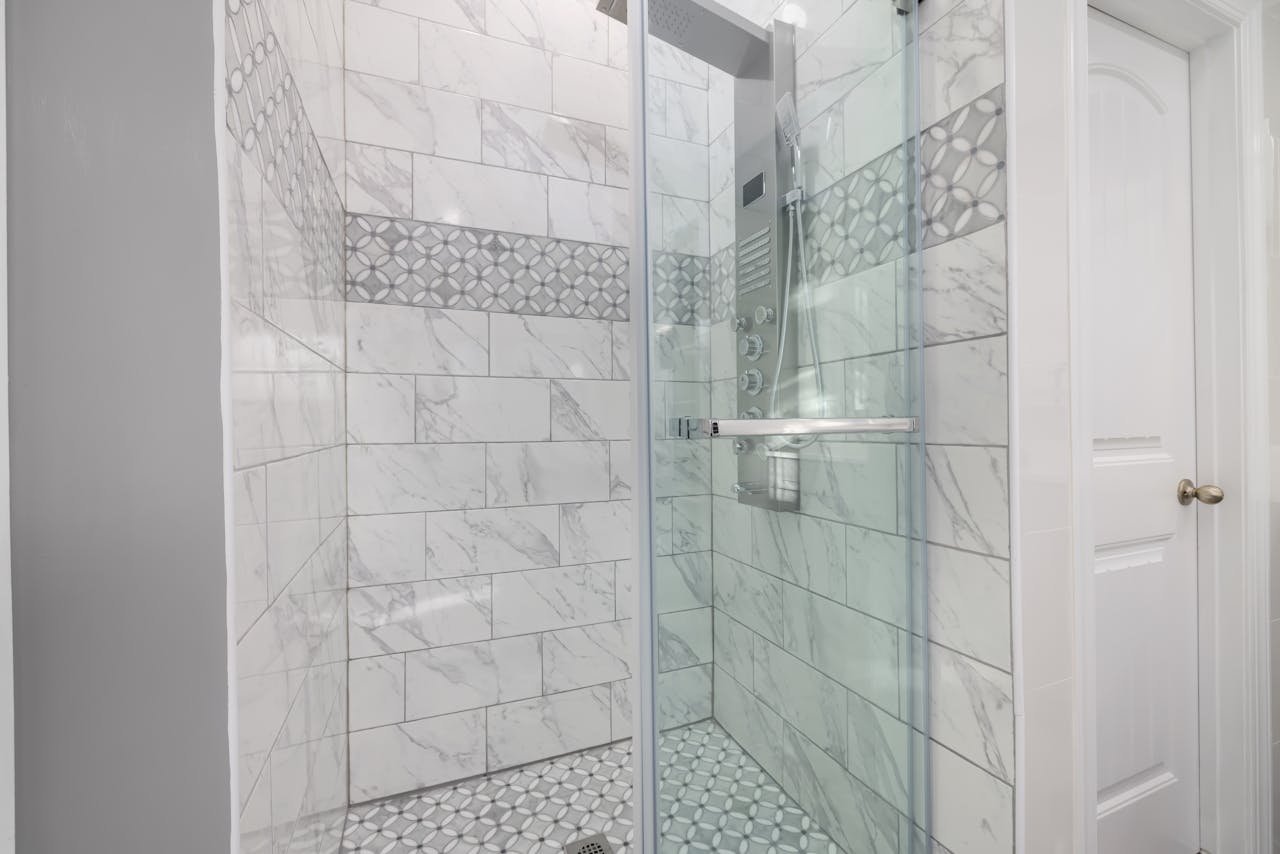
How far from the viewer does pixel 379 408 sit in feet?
4.89

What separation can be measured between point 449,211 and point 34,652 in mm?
1385

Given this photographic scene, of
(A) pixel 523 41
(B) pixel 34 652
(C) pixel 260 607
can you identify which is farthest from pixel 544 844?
(A) pixel 523 41

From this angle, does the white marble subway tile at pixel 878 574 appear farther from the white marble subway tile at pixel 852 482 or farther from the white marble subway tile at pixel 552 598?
the white marble subway tile at pixel 552 598

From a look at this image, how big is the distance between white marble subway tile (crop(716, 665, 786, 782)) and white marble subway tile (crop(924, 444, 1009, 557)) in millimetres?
460

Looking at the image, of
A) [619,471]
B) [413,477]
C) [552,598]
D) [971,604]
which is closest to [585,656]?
[552,598]

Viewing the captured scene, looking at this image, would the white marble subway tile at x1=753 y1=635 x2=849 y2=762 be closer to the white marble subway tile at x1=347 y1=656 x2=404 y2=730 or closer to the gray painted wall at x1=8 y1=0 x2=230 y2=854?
the gray painted wall at x1=8 y1=0 x2=230 y2=854

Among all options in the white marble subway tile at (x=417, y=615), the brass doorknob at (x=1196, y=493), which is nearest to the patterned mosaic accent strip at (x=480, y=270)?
the white marble subway tile at (x=417, y=615)

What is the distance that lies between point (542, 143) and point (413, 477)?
1095 millimetres

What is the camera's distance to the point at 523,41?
1.66 m

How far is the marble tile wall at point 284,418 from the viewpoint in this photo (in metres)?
0.60

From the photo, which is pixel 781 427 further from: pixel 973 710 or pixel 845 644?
pixel 973 710

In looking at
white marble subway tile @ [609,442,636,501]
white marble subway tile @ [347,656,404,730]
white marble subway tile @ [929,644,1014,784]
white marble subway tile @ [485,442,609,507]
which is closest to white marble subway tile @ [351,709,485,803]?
white marble subway tile @ [347,656,404,730]

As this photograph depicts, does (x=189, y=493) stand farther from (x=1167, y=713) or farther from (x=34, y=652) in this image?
(x=1167, y=713)

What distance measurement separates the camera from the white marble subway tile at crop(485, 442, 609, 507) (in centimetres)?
162
